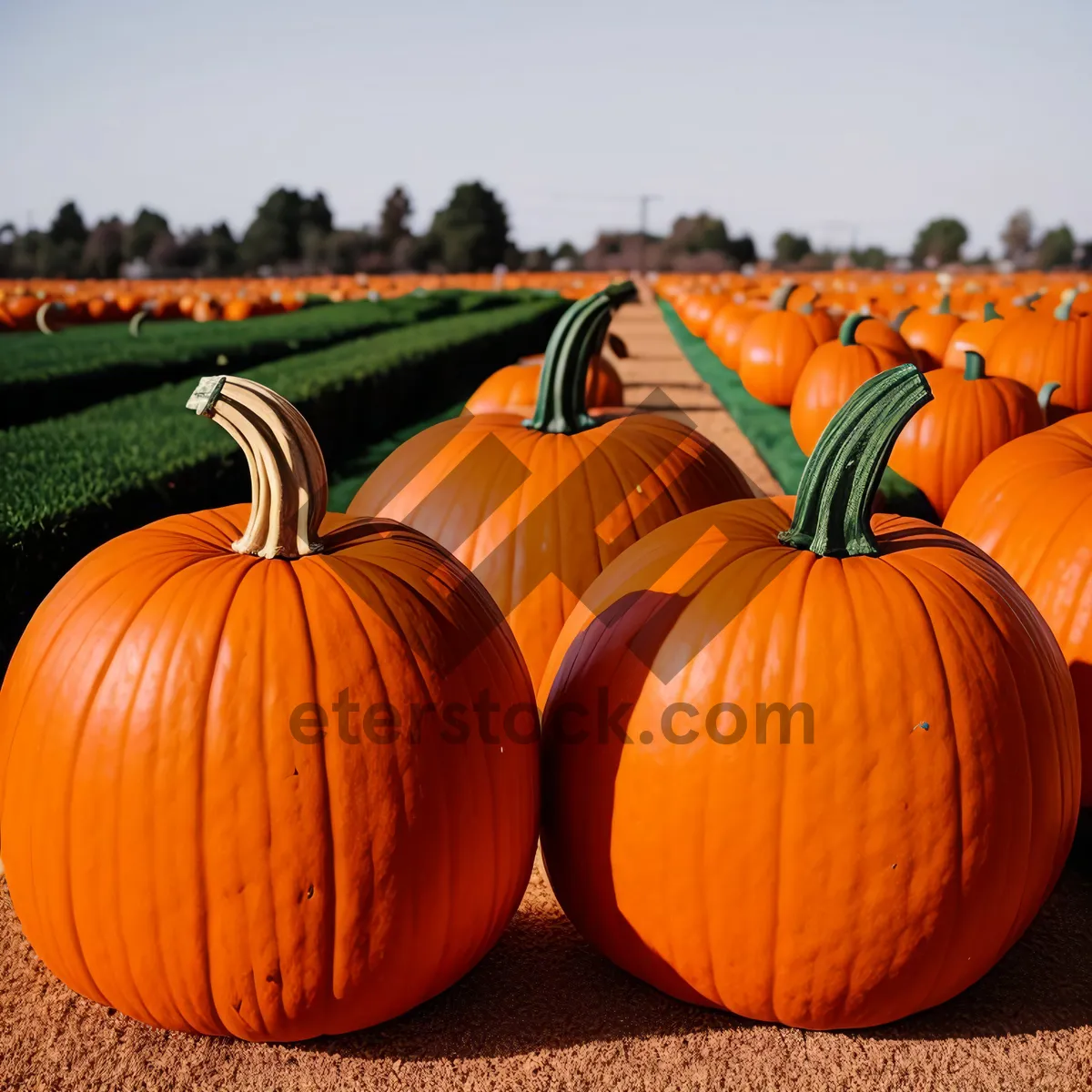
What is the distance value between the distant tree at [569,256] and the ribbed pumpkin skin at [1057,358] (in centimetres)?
9740

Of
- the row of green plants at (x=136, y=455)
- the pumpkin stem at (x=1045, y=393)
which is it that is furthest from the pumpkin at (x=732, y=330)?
the pumpkin stem at (x=1045, y=393)

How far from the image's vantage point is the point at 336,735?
6.57ft

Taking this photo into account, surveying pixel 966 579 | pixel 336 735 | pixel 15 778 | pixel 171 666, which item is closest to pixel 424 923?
pixel 336 735

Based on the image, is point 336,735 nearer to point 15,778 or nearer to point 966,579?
point 15,778

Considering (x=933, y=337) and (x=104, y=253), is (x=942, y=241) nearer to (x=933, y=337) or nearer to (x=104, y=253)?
(x=104, y=253)

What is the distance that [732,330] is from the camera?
15.2 meters

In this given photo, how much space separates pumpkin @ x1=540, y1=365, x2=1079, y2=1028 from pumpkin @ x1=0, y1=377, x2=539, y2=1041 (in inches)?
11.8

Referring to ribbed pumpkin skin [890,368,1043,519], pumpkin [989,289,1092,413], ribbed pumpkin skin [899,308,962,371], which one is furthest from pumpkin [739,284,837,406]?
ribbed pumpkin skin [890,368,1043,519]

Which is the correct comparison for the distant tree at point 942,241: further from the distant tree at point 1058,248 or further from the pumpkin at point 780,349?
the pumpkin at point 780,349

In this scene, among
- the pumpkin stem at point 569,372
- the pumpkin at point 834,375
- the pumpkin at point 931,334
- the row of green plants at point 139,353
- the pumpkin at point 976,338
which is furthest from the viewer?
the row of green plants at point 139,353

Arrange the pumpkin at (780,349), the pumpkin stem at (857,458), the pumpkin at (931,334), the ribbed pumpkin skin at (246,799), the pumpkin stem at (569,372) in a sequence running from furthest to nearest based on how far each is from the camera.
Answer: the pumpkin at (780,349) < the pumpkin at (931,334) < the pumpkin stem at (569,372) < the pumpkin stem at (857,458) < the ribbed pumpkin skin at (246,799)

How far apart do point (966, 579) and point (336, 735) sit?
1.31m

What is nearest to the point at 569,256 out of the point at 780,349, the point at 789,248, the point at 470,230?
the point at 789,248

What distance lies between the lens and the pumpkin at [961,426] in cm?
603
